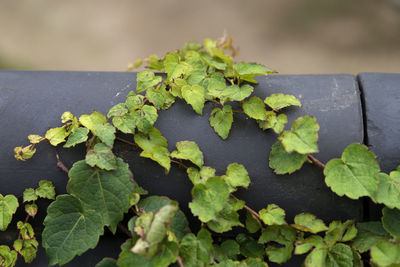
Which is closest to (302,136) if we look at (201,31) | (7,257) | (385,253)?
(385,253)

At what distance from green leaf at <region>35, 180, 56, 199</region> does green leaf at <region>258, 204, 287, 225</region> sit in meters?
0.48

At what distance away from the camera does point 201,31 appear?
13.3 ft

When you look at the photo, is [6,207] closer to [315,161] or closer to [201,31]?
[315,161]

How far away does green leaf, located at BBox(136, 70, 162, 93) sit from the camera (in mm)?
1029

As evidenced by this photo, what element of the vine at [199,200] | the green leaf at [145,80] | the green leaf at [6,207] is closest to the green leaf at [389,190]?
the vine at [199,200]

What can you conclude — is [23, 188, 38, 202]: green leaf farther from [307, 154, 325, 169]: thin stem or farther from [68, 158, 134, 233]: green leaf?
[307, 154, 325, 169]: thin stem

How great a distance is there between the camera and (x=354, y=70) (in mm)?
3602

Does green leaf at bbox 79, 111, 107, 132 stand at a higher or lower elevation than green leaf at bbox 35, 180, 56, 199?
higher

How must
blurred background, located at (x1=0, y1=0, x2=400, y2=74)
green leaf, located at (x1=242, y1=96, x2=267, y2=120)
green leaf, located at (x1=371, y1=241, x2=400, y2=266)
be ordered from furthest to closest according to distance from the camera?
blurred background, located at (x1=0, y1=0, x2=400, y2=74), green leaf, located at (x1=242, y1=96, x2=267, y2=120), green leaf, located at (x1=371, y1=241, x2=400, y2=266)

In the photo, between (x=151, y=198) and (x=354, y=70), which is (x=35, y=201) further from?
(x=354, y=70)

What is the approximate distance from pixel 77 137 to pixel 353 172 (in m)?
0.63

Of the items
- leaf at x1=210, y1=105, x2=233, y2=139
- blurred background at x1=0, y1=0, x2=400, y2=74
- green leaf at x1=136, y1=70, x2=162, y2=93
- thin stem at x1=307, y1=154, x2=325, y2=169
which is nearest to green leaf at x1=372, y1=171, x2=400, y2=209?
thin stem at x1=307, y1=154, x2=325, y2=169

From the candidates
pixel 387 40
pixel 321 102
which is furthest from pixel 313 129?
pixel 387 40

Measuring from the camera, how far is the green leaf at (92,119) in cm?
96
